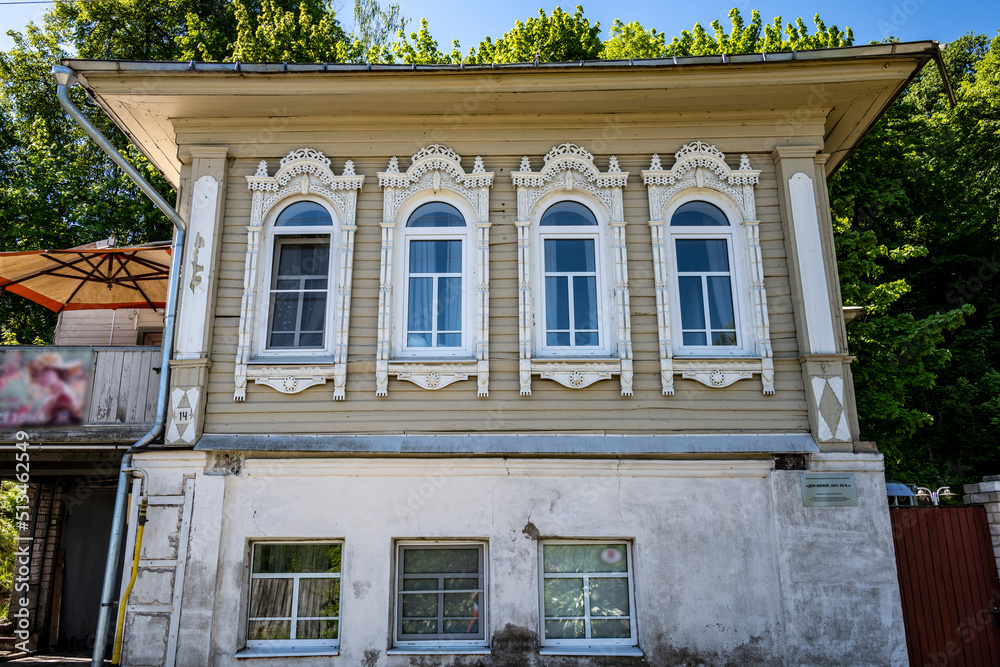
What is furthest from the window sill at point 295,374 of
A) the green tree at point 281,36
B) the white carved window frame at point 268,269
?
the green tree at point 281,36

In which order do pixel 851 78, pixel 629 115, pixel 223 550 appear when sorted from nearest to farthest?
1. pixel 223 550
2. pixel 851 78
3. pixel 629 115

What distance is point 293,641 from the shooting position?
653cm

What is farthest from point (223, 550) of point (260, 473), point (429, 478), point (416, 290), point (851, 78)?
point (851, 78)

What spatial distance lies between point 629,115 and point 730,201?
4.80ft

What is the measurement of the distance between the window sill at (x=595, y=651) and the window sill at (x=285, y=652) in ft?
6.43

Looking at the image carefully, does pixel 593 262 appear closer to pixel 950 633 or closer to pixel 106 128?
pixel 950 633

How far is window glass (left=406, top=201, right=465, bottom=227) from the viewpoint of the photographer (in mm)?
7586

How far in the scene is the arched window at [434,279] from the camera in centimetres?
724

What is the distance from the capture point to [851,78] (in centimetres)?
711

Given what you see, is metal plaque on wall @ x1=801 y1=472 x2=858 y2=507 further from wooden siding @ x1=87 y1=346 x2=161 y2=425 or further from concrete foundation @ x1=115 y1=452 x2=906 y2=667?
wooden siding @ x1=87 y1=346 x2=161 y2=425

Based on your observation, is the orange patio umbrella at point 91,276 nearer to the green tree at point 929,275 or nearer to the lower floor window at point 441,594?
the lower floor window at point 441,594

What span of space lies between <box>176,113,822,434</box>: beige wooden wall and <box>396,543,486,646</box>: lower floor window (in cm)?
121

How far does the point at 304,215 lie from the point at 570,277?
3012 millimetres

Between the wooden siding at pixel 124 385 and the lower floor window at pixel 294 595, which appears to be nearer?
the lower floor window at pixel 294 595
